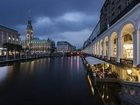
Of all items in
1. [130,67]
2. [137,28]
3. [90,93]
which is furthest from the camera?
[90,93]

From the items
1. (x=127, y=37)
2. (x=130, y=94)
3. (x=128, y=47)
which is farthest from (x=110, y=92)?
(x=127, y=37)

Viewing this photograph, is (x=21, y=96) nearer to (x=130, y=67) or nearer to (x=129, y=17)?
(x=130, y=67)

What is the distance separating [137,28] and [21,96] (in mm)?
18260

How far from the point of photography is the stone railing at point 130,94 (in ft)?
78.6

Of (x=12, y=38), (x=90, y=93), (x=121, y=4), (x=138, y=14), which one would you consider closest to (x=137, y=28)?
(x=138, y=14)

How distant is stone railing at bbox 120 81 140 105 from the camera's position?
→ 24.0 metres

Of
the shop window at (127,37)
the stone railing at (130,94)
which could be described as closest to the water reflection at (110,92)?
the stone railing at (130,94)

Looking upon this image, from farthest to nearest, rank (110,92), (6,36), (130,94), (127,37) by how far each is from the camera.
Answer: (6,36) → (127,37) → (110,92) → (130,94)

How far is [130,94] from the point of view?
82.2 ft

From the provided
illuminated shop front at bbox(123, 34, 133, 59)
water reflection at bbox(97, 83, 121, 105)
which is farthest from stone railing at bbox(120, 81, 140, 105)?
illuminated shop front at bbox(123, 34, 133, 59)

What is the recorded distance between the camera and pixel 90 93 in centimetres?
3306

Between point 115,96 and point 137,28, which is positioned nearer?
point 137,28

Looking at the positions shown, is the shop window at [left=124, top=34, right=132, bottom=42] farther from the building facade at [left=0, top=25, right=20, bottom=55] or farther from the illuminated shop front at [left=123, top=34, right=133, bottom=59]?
the building facade at [left=0, top=25, right=20, bottom=55]

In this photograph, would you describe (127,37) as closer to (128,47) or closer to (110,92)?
(128,47)
